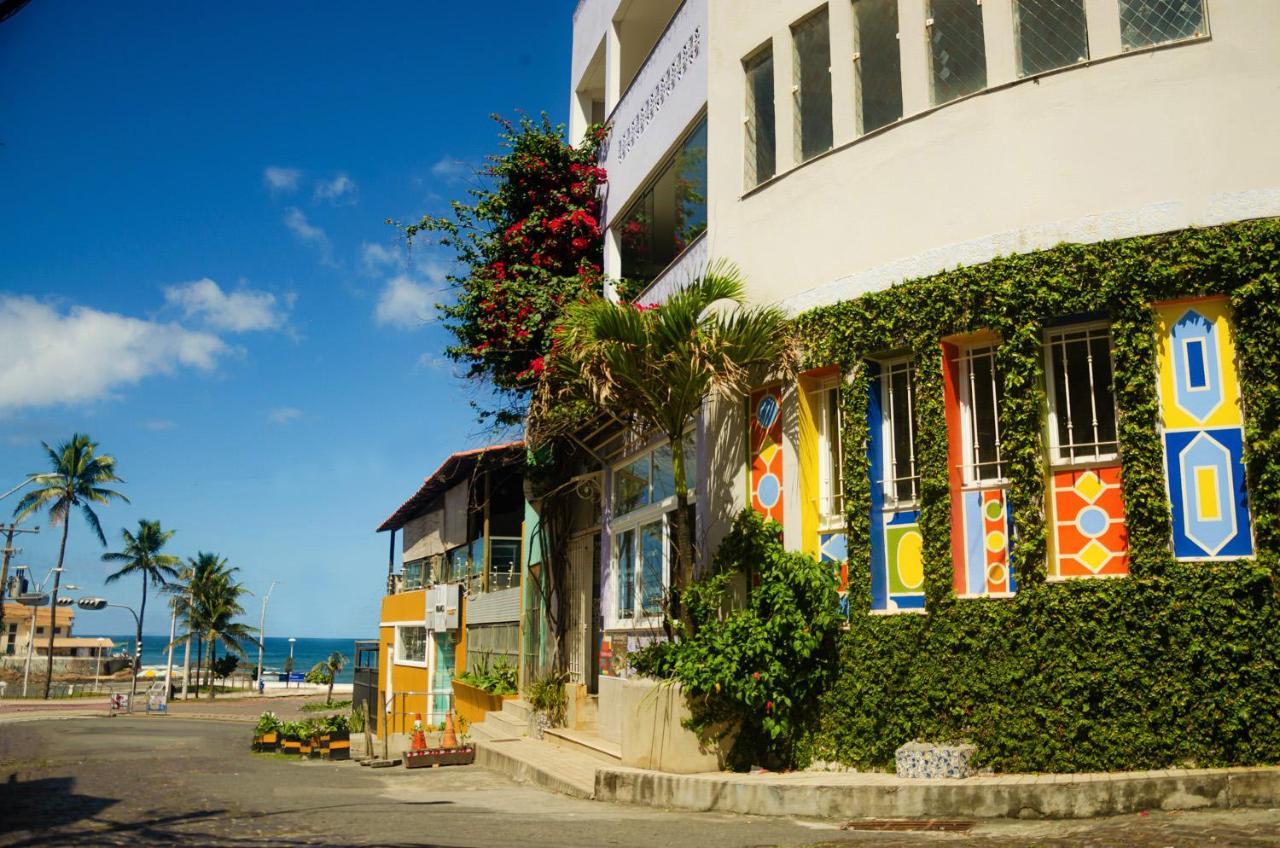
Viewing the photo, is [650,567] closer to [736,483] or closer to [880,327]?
[736,483]

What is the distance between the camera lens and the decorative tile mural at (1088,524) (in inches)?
364

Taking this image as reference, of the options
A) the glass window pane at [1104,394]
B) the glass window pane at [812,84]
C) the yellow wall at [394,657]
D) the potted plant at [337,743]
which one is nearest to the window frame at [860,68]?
the glass window pane at [812,84]

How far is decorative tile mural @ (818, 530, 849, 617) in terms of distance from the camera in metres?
10.8

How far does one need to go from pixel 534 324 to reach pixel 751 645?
25.8ft

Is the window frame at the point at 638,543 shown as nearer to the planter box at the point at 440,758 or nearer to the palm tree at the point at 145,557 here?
the planter box at the point at 440,758

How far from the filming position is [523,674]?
1956 centimetres

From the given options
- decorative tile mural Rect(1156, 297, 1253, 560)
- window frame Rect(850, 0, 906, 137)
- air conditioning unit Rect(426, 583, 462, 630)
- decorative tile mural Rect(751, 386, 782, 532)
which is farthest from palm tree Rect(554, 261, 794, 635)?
air conditioning unit Rect(426, 583, 462, 630)

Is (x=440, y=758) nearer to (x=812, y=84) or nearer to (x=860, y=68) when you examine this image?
(x=812, y=84)

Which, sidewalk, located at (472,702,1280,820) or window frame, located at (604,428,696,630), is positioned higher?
window frame, located at (604,428,696,630)

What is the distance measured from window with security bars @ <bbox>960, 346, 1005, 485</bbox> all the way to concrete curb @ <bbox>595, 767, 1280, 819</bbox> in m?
2.71

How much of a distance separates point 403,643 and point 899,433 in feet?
83.5

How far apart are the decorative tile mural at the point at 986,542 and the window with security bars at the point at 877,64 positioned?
4066mm

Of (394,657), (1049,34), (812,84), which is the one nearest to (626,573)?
(812,84)

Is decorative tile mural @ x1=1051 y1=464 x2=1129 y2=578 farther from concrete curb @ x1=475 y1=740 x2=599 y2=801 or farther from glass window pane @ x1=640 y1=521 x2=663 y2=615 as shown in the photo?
glass window pane @ x1=640 y1=521 x2=663 y2=615
